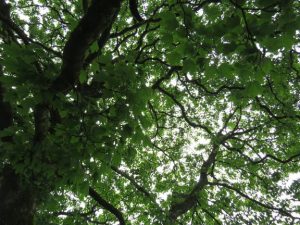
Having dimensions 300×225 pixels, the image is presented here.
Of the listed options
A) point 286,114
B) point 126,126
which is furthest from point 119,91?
point 286,114

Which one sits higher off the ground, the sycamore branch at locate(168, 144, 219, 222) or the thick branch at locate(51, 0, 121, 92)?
the sycamore branch at locate(168, 144, 219, 222)

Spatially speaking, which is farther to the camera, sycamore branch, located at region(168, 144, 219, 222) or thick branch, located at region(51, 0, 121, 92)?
sycamore branch, located at region(168, 144, 219, 222)

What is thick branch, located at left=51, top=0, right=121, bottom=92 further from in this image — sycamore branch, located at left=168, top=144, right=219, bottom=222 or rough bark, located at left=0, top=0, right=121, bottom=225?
sycamore branch, located at left=168, top=144, right=219, bottom=222

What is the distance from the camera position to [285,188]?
922 cm

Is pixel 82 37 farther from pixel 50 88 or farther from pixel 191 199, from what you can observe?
pixel 191 199

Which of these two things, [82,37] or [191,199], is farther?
[191,199]

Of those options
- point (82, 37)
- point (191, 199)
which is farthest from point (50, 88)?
point (191, 199)

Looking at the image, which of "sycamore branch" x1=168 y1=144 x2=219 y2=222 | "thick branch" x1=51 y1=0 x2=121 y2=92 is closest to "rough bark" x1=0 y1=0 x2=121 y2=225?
"thick branch" x1=51 y1=0 x2=121 y2=92

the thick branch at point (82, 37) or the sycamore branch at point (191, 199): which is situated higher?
the sycamore branch at point (191, 199)

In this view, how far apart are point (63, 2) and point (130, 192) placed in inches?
256

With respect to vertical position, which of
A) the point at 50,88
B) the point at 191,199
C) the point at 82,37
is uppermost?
the point at 191,199

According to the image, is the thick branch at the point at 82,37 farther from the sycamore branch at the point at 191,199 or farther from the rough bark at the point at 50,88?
the sycamore branch at the point at 191,199

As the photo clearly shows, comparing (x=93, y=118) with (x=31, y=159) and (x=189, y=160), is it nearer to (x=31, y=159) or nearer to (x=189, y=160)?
(x=31, y=159)

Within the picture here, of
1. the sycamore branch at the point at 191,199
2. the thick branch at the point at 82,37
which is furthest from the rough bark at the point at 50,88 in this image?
the sycamore branch at the point at 191,199
